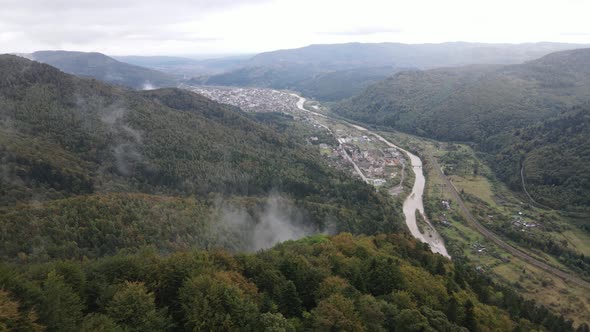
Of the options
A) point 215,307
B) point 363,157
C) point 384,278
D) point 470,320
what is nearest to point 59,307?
point 215,307

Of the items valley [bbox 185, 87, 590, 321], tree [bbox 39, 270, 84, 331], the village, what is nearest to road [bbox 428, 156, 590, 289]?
valley [bbox 185, 87, 590, 321]

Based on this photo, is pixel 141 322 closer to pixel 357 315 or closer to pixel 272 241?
pixel 357 315

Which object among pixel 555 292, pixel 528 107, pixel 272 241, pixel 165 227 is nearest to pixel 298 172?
pixel 272 241

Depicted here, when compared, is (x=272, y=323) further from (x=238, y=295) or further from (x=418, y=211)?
(x=418, y=211)

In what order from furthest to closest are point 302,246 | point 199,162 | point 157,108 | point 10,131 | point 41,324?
1. point 157,108
2. point 199,162
3. point 10,131
4. point 302,246
5. point 41,324

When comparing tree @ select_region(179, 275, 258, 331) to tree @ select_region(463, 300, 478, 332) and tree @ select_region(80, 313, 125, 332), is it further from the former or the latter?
tree @ select_region(463, 300, 478, 332)

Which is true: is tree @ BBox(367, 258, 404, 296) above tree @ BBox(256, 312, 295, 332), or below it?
below
